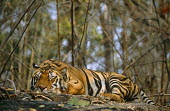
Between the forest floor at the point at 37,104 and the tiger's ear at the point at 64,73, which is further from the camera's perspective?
the tiger's ear at the point at 64,73

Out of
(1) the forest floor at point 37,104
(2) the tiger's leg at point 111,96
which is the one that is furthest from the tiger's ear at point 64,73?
(1) the forest floor at point 37,104

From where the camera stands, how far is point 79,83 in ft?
20.5

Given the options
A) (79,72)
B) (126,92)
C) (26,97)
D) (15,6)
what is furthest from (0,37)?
(26,97)

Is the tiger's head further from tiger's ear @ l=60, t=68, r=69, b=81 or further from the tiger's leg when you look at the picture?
the tiger's leg

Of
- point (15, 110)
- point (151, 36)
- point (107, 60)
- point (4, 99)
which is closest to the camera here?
point (15, 110)

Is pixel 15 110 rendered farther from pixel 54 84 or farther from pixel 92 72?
pixel 92 72

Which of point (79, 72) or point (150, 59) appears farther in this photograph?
point (150, 59)

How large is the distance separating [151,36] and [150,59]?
0.91 metres

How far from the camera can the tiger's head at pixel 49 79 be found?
569cm

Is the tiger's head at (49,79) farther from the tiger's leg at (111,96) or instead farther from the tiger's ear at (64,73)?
the tiger's leg at (111,96)

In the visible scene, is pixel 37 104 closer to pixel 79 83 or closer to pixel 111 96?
pixel 111 96

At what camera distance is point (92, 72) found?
→ 729 centimetres

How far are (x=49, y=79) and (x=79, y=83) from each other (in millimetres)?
759

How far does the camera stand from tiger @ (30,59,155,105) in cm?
579
